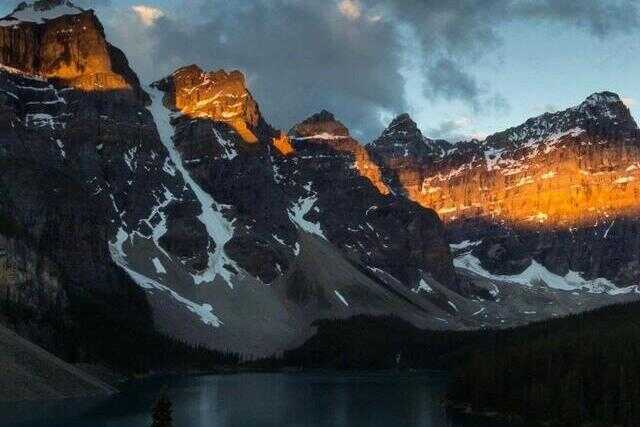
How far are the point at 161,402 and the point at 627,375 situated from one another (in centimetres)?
7100

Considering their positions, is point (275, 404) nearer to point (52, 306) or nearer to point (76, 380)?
point (76, 380)

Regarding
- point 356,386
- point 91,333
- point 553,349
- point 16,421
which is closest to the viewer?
point 16,421

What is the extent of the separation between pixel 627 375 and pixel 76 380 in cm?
7032

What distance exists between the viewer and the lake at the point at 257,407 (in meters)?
106

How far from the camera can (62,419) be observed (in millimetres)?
101750

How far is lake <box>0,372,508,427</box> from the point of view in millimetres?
106000

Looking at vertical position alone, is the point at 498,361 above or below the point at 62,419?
above

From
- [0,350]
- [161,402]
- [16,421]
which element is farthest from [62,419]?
[161,402]

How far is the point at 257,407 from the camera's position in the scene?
422ft

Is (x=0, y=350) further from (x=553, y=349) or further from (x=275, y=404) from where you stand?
(x=553, y=349)

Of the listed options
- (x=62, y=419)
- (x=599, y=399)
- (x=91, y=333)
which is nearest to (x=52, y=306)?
(x=91, y=333)

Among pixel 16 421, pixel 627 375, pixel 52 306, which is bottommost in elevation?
pixel 16 421

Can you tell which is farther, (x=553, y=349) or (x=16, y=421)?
(x=553, y=349)

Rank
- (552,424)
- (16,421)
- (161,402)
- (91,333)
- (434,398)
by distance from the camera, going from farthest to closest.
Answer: (91,333) < (434,398) < (552,424) < (16,421) < (161,402)
